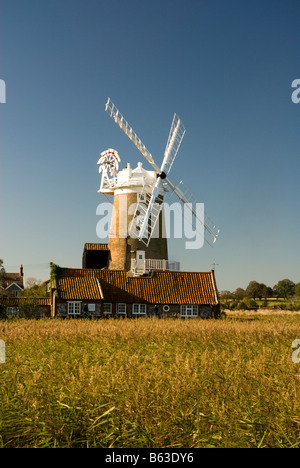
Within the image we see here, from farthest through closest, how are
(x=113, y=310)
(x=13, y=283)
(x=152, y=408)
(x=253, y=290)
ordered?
(x=253, y=290) → (x=13, y=283) → (x=113, y=310) → (x=152, y=408)

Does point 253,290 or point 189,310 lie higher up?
point 253,290

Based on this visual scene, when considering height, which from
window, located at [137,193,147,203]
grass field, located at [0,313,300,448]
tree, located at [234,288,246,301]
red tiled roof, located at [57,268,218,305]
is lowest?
tree, located at [234,288,246,301]

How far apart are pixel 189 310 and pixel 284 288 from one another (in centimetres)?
5366

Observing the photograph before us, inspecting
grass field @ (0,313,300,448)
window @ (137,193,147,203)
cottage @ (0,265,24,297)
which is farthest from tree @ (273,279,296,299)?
grass field @ (0,313,300,448)

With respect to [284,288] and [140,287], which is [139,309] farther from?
[284,288]

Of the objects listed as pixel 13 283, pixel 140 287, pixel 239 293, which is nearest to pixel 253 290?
pixel 239 293

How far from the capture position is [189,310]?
109 feet

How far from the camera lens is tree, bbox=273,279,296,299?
80.6 metres

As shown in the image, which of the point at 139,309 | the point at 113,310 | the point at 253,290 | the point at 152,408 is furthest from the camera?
the point at 253,290

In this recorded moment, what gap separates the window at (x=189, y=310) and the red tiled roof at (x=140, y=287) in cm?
50

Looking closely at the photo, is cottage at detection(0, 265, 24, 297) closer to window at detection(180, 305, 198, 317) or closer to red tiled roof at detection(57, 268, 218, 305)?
red tiled roof at detection(57, 268, 218, 305)

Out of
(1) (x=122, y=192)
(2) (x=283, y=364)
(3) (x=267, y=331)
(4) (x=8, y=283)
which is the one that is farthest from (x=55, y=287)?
(4) (x=8, y=283)

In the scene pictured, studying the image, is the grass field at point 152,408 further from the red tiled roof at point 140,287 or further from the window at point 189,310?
the window at point 189,310

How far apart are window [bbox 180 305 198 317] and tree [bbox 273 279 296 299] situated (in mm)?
51435
